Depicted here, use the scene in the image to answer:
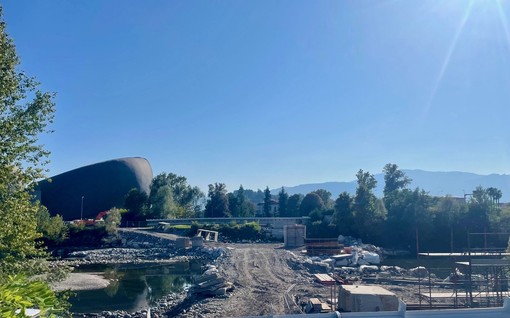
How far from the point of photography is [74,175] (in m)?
84.2

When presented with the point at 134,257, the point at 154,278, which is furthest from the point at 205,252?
the point at 154,278

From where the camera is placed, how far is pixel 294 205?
71500mm

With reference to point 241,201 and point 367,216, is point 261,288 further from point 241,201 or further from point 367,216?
point 241,201

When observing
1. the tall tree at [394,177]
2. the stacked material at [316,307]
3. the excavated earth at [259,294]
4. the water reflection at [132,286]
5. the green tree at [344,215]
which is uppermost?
the tall tree at [394,177]

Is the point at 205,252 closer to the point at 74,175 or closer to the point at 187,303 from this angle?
the point at 187,303

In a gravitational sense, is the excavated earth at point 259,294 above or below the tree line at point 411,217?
below

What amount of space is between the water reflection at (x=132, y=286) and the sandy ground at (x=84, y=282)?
0.56 m

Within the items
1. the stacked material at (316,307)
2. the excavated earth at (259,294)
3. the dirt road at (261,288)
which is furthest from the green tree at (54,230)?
the stacked material at (316,307)

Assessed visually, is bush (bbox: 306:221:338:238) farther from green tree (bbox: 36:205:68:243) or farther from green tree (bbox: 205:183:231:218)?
green tree (bbox: 36:205:68:243)

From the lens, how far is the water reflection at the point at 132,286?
20.9m

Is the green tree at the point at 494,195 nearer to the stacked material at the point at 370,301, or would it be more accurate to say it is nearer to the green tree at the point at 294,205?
the green tree at the point at 294,205

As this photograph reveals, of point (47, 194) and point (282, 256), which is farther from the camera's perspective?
point (47, 194)

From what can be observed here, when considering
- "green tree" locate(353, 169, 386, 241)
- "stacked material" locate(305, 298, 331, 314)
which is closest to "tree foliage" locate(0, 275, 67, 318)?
"stacked material" locate(305, 298, 331, 314)

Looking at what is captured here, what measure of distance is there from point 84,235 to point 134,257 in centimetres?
1333
